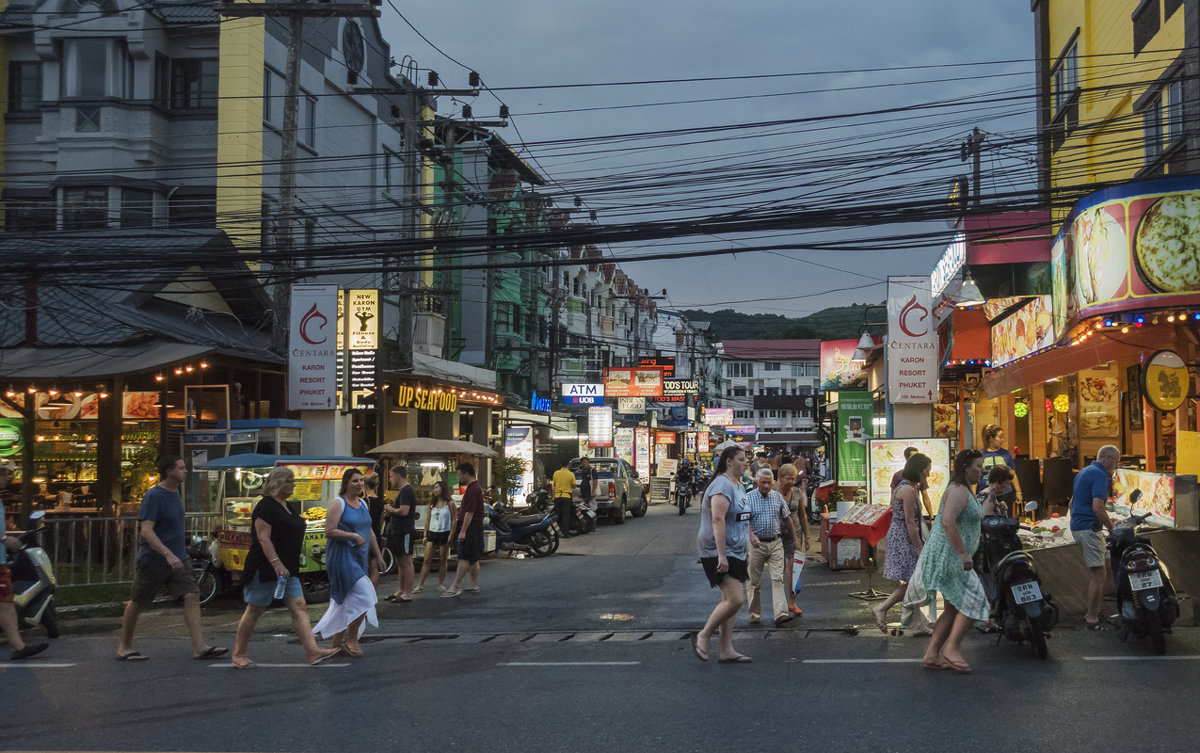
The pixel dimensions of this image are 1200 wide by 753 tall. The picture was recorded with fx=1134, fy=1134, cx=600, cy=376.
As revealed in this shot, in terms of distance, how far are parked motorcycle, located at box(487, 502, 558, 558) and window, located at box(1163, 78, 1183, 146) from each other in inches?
508

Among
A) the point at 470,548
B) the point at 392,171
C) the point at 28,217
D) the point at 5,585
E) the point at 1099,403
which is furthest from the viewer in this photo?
the point at 392,171

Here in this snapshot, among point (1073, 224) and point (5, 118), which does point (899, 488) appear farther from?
point (5, 118)

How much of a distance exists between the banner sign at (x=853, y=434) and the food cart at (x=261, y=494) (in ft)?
33.1

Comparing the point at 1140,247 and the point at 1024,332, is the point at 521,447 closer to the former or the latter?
the point at 1024,332

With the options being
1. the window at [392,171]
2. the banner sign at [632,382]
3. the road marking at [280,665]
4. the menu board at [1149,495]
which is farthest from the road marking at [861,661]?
the banner sign at [632,382]

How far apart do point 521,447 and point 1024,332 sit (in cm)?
1875

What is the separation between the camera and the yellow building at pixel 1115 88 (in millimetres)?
15953

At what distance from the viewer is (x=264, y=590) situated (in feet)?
31.7

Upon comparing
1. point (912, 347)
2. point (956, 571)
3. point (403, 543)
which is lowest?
point (403, 543)

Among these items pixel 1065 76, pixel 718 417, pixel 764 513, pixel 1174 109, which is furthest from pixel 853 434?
pixel 718 417

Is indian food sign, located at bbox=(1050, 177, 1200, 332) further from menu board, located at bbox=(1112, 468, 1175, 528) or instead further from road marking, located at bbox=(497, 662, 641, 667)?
road marking, located at bbox=(497, 662, 641, 667)

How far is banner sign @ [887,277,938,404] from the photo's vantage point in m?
20.0

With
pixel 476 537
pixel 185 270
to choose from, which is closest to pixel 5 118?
pixel 185 270

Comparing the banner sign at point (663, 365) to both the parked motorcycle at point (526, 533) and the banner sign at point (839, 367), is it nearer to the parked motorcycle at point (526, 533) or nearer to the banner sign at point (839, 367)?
the banner sign at point (839, 367)
